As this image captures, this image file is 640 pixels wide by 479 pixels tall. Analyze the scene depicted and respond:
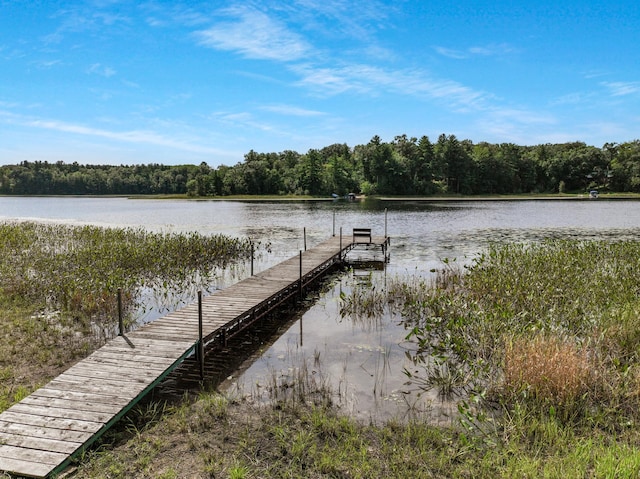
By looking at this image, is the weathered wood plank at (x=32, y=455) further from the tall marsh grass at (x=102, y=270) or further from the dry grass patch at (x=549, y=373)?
the tall marsh grass at (x=102, y=270)

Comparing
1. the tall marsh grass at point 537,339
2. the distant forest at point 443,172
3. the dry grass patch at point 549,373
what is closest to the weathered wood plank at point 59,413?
the tall marsh grass at point 537,339

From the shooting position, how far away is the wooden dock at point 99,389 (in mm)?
5758

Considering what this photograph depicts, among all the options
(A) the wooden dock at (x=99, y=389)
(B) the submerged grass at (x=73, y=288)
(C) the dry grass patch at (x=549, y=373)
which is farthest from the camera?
(B) the submerged grass at (x=73, y=288)

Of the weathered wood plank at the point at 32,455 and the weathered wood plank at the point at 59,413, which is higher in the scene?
the weathered wood plank at the point at 59,413

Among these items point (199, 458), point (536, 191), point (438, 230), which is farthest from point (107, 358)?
point (536, 191)

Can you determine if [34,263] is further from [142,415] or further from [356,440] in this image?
[356,440]

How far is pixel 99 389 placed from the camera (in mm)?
7332

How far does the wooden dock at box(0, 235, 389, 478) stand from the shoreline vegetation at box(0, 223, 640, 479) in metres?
0.33

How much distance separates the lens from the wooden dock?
5.76 meters

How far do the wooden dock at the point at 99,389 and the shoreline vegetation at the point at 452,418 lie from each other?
0.33 m

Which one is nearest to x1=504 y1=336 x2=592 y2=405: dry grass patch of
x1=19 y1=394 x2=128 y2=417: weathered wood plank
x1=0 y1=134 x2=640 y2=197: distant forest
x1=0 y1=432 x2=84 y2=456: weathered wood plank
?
x1=19 y1=394 x2=128 y2=417: weathered wood plank

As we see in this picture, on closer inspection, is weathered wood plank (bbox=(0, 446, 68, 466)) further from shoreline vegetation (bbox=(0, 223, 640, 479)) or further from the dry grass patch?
the dry grass patch

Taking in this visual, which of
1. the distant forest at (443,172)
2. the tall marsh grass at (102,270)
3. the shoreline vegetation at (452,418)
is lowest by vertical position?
the shoreline vegetation at (452,418)

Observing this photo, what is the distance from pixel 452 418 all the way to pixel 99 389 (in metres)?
5.96
